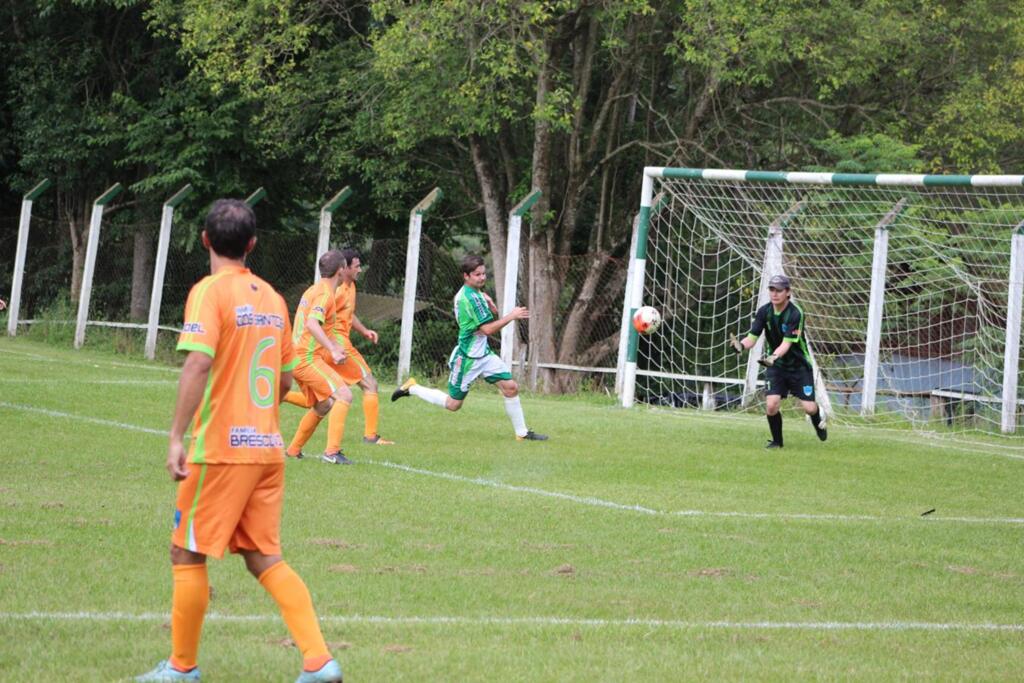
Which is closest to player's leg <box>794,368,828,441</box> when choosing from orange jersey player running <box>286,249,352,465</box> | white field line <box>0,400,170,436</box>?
orange jersey player running <box>286,249,352,465</box>

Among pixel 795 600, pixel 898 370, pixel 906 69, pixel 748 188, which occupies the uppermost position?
pixel 906 69

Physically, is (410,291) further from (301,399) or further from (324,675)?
(324,675)

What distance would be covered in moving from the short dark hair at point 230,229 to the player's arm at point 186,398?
1.34 ft

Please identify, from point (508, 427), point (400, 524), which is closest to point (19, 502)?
point (400, 524)

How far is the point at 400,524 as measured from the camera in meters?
8.88

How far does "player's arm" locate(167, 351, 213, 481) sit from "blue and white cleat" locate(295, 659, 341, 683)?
32.2 inches

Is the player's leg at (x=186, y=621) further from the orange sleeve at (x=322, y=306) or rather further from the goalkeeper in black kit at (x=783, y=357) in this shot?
the goalkeeper in black kit at (x=783, y=357)

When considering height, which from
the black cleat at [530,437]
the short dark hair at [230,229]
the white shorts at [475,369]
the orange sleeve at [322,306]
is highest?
the orange sleeve at [322,306]

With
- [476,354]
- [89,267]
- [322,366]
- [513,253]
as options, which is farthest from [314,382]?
[89,267]

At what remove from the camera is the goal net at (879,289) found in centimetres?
1888

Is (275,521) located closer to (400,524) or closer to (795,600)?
(795,600)

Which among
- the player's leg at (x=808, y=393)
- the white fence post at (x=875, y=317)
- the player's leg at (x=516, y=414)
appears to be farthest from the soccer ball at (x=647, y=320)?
the white fence post at (x=875, y=317)

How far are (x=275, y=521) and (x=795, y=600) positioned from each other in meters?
2.87

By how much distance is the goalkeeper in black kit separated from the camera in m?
14.6
